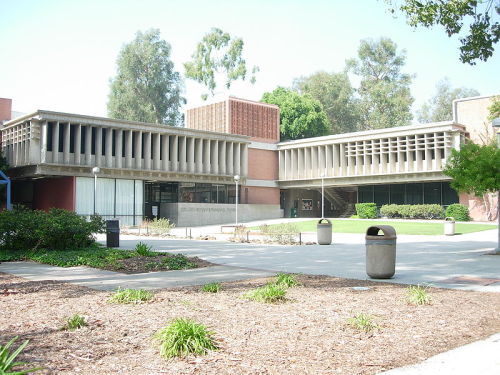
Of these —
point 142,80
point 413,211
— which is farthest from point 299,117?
point 413,211

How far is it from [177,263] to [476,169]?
36.4 feet

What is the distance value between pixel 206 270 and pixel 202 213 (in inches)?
1392

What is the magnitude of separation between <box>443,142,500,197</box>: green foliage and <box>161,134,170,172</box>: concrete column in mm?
31996

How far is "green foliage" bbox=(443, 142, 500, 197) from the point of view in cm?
1792

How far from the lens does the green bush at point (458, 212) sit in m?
44.7

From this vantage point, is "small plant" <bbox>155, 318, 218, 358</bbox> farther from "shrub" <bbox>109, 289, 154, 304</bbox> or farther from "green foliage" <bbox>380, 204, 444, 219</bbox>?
"green foliage" <bbox>380, 204, 444, 219</bbox>

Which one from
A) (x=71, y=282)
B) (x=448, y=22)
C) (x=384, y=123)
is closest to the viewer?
(x=71, y=282)

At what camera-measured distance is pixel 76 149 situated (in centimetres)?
4191

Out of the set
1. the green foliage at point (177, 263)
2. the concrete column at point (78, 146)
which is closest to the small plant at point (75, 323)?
the green foliage at point (177, 263)

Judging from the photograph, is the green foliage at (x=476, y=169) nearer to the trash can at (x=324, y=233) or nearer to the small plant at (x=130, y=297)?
the trash can at (x=324, y=233)

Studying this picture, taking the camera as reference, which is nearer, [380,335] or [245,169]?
[380,335]

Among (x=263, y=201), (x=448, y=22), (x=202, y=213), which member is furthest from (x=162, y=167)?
(x=448, y=22)

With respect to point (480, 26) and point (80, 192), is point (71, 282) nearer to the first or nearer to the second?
point (480, 26)

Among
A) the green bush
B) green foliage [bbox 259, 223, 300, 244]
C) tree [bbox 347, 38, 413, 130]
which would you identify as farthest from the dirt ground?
tree [bbox 347, 38, 413, 130]
